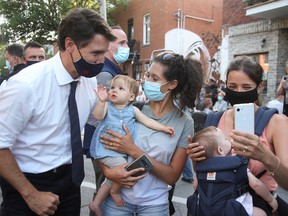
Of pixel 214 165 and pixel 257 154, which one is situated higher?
pixel 257 154

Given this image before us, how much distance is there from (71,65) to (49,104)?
32cm

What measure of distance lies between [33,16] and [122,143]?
21100 mm

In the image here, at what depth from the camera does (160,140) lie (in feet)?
7.11

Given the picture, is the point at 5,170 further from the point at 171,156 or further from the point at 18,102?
the point at 171,156

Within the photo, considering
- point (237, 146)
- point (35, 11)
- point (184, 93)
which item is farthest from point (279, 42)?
point (35, 11)

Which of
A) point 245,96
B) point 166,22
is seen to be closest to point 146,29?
point 166,22

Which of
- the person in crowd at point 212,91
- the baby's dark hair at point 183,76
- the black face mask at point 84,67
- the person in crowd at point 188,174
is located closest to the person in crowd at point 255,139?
the baby's dark hair at point 183,76

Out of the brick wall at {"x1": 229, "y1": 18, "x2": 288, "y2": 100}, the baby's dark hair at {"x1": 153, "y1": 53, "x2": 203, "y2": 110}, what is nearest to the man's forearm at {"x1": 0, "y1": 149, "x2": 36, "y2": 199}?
the baby's dark hair at {"x1": 153, "y1": 53, "x2": 203, "y2": 110}

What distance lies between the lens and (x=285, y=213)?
2.01m

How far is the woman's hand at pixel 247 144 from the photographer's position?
159cm

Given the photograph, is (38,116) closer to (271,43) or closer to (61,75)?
(61,75)

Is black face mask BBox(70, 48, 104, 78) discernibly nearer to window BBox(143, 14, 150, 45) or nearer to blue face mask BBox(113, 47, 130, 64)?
blue face mask BBox(113, 47, 130, 64)

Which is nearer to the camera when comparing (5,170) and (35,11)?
(5,170)

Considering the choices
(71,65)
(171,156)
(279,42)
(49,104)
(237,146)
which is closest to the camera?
(237,146)
